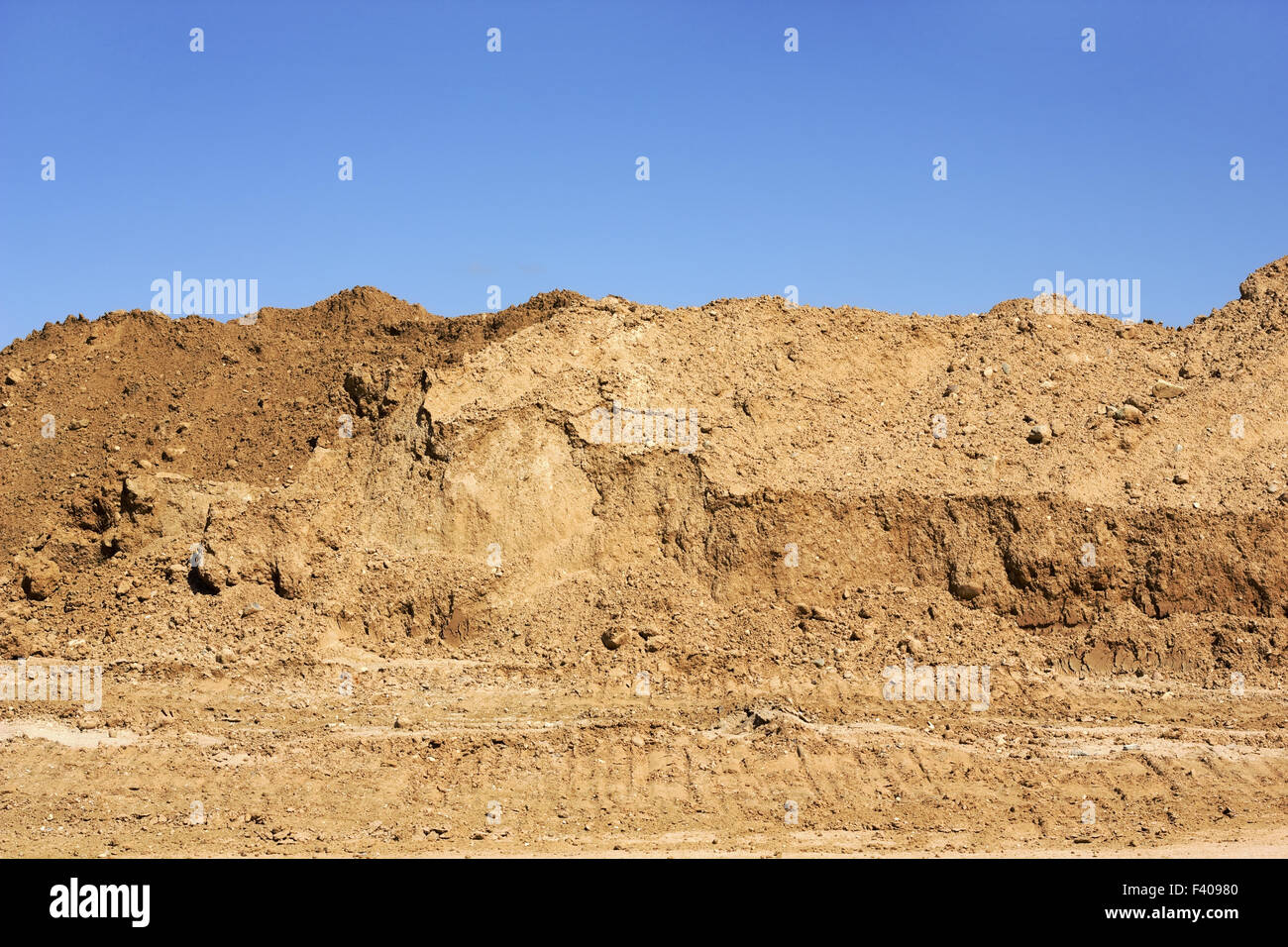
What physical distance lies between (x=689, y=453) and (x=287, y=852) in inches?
361

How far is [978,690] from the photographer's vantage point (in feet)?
52.5

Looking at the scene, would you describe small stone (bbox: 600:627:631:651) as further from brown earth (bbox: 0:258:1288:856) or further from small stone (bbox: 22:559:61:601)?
small stone (bbox: 22:559:61:601)

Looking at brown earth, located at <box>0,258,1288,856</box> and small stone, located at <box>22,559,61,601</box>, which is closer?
brown earth, located at <box>0,258,1288,856</box>

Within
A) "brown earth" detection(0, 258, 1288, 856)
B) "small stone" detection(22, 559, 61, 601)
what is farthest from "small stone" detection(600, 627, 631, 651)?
"small stone" detection(22, 559, 61, 601)

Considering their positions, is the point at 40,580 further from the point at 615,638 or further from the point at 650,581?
the point at 650,581

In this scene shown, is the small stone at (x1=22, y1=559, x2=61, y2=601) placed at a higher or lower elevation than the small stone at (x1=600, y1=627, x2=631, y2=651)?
higher

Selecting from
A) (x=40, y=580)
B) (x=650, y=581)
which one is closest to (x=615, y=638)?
(x=650, y=581)

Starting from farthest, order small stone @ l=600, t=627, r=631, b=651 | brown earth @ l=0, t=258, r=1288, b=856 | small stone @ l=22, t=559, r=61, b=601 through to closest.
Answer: small stone @ l=22, t=559, r=61, b=601
small stone @ l=600, t=627, r=631, b=651
brown earth @ l=0, t=258, r=1288, b=856

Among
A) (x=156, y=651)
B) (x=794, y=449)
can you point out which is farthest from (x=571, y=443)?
(x=156, y=651)

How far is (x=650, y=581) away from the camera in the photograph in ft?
58.3

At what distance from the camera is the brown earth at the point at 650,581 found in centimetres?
1274

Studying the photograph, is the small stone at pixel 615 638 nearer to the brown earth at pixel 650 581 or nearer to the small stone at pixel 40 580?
the brown earth at pixel 650 581

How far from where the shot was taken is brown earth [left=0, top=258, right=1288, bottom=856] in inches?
502

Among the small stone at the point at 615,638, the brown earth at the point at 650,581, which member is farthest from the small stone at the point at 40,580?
the small stone at the point at 615,638
